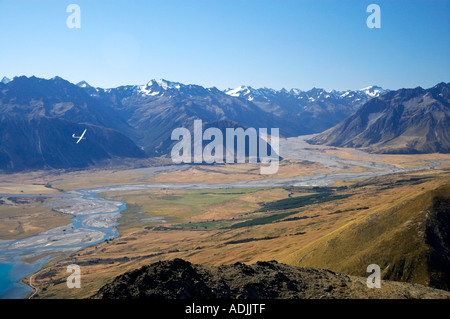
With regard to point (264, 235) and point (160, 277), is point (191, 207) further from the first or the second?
point (160, 277)

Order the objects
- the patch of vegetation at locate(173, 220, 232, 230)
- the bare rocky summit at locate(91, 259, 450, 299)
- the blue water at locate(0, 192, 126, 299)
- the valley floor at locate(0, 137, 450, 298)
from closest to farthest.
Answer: the bare rocky summit at locate(91, 259, 450, 299) → the blue water at locate(0, 192, 126, 299) → the valley floor at locate(0, 137, 450, 298) → the patch of vegetation at locate(173, 220, 232, 230)

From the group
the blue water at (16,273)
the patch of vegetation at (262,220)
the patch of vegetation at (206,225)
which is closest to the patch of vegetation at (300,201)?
the patch of vegetation at (262,220)

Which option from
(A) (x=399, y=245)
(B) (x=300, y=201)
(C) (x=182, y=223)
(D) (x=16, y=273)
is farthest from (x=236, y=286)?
(B) (x=300, y=201)

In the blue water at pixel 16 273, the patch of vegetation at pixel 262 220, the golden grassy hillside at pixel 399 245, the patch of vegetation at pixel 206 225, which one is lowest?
the blue water at pixel 16 273

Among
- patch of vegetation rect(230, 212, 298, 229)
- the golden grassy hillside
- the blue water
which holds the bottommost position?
the blue water

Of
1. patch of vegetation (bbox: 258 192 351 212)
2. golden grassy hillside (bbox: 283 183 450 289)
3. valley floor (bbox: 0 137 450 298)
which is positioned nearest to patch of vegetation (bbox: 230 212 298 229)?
valley floor (bbox: 0 137 450 298)

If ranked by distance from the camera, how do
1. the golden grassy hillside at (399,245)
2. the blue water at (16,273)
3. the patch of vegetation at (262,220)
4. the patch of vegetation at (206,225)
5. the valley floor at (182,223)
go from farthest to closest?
1. the patch of vegetation at (206,225)
2. the patch of vegetation at (262,220)
3. the valley floor at (182,223)
4. the blue water at (16,273)
5. the golden grassy hillside at (399,245)

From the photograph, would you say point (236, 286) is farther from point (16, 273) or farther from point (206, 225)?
point (206, 225)

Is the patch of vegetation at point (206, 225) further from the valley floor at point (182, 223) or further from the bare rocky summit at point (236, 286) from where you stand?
the bare rocky summit at point (236, 286)

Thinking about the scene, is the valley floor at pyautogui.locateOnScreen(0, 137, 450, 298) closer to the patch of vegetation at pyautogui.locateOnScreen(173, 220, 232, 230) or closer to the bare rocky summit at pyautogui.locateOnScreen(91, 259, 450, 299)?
the patch of vegetation at pyautogui.locateOnScreen(173, 220, 232, 230)

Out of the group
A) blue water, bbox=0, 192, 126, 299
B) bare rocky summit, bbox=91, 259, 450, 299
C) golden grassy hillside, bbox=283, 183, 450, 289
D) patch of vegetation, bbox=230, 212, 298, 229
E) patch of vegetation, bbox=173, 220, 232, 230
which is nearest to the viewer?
bare rocky summit, bbox=91, 259, 450, 299
